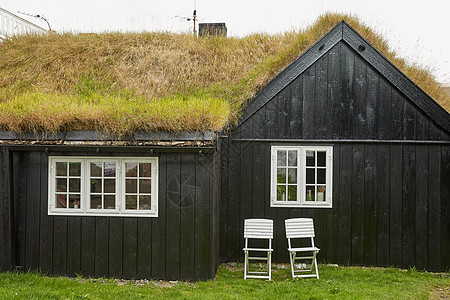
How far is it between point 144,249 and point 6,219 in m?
2.59

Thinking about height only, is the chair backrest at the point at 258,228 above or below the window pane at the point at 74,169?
below

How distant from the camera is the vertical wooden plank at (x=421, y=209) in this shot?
29.1 ft

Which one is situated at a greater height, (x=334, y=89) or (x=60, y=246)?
(x=334, y=89)

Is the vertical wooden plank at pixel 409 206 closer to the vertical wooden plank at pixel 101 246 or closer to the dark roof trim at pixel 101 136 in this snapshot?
the dark roof trim at pixel 101 136

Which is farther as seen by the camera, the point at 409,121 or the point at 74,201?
the point at 409,121

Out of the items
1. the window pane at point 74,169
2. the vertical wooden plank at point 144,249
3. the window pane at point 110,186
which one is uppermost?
the window pane at point 74,169

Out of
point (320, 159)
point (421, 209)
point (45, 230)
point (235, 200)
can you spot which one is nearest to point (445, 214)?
point (421, 209)

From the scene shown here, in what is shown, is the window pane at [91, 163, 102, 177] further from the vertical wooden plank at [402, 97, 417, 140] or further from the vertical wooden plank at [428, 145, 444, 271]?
the vertical wooden plank at [428, 145, 444, 271]

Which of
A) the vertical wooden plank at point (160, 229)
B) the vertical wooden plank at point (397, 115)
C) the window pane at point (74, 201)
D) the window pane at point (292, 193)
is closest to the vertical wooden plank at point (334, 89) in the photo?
the vertical wooden plank at point (397, 115)

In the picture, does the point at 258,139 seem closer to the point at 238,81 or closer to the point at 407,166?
the point at 238,81

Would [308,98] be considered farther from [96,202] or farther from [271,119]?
[96,202]

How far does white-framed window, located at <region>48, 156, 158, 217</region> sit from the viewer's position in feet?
25.7

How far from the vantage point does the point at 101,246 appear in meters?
7.84

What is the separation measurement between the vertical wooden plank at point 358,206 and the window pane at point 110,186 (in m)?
4.94
